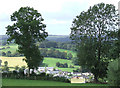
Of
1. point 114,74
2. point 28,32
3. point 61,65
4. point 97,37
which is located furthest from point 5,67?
point 114,74

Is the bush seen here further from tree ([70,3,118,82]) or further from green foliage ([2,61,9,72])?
green foliage ([2,61,9,72])

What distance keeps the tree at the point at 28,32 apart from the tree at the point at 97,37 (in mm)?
3740

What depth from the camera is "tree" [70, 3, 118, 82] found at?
890 inches

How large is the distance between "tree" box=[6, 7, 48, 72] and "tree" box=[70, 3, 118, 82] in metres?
3.74

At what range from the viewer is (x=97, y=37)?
23.0 m

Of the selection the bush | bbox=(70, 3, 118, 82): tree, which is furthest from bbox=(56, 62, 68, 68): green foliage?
the bush

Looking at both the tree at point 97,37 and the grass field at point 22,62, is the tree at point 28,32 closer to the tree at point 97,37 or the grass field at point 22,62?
the grass field at point 22,62

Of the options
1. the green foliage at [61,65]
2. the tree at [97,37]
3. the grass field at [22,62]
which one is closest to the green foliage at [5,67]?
the grass field at [22,62]

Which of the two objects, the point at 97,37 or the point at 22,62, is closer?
the point at 97,37

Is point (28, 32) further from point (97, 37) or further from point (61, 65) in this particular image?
point (61, 65)

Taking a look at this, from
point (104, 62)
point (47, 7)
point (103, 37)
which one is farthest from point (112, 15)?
point (47, 7)

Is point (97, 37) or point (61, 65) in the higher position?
point (97, 37)

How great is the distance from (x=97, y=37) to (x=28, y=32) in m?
6.02

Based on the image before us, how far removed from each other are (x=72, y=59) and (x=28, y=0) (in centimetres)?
740
